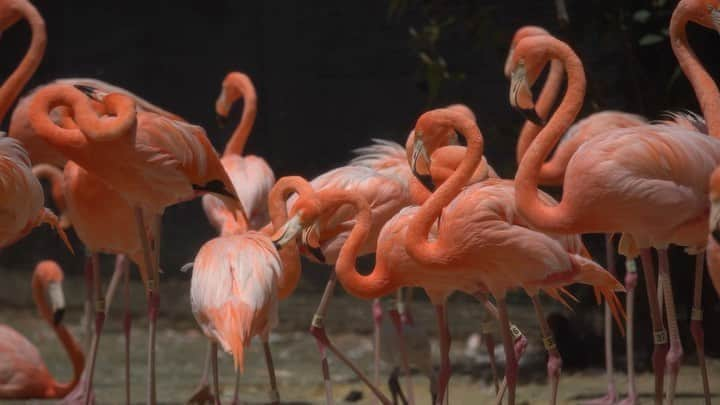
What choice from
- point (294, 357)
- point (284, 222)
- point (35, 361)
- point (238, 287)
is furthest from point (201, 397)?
point (294, 357)

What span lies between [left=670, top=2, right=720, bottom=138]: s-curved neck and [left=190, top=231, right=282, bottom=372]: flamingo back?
5.24 ft

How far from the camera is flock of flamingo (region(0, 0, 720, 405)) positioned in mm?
3855

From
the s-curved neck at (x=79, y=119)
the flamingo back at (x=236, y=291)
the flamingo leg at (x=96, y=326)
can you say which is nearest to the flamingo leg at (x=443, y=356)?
the flamingo back at (x=236, y=291)

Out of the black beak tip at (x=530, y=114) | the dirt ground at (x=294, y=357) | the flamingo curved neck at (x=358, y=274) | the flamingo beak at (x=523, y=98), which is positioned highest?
the flamingo beak at (x=523, y=98)

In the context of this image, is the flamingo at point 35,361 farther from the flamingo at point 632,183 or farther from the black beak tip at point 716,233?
the black beak tip at point 716,233

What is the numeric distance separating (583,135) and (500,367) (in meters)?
1.54

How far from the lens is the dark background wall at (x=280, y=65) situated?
745 cm

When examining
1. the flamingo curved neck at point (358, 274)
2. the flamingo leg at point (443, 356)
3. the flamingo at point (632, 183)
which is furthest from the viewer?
the flamingo leg at point (443, 356)

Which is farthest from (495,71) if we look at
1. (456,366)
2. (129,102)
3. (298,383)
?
(129,102)

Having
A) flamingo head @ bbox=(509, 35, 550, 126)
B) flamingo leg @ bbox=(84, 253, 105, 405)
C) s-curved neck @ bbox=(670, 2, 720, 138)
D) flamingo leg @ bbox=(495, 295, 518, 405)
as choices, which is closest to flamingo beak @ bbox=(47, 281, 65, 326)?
flamingo leg @ bbox=(84, 253, 105, 405)

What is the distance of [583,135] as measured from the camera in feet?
17.5

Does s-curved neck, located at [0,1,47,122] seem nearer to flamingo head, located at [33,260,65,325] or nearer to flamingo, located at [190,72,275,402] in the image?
flamingo, located at [190,72,275,402]

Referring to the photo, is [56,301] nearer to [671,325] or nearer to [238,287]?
[238,287]

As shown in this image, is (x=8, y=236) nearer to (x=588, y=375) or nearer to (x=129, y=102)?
(x=129, y=102)
